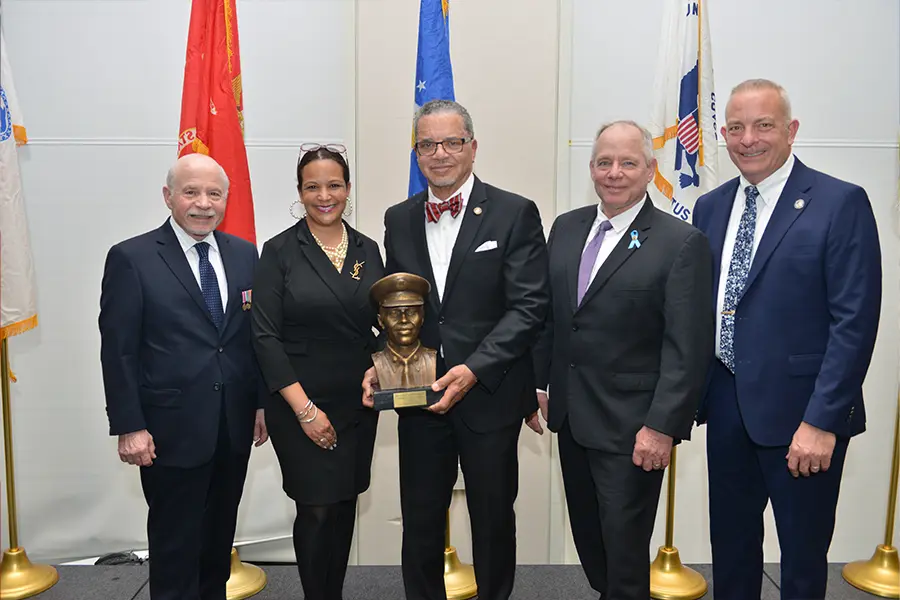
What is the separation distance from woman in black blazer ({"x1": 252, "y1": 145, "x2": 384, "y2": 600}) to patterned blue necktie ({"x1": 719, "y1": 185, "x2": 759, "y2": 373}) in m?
1.24

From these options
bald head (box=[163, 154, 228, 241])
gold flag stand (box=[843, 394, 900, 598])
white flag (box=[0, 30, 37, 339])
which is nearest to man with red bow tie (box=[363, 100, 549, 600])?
bald head (box=[163, 154, 228, 241])

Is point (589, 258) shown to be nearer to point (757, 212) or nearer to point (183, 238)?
point (757, 212)

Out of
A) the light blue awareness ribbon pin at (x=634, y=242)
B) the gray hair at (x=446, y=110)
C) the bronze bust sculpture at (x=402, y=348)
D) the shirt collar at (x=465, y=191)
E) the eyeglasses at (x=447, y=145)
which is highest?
the gray hair at (x=446, y=110)

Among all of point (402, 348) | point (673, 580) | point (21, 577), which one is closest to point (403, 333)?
point (402, 348)

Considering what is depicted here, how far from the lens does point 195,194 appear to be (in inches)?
104

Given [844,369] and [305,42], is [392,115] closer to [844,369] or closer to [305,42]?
[305,42]

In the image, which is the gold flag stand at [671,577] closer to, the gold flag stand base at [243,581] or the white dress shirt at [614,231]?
the white dress shirt at [614,231]

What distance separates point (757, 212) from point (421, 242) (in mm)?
1177

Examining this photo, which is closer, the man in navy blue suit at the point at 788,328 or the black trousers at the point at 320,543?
the man in navy blue suit at the point at 788,328

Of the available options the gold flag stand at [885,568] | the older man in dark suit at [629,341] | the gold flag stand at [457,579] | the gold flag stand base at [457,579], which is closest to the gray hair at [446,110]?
the older man in dark suit at [629,341]

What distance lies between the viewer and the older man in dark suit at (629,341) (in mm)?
2383

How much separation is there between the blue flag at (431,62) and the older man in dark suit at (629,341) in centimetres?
131

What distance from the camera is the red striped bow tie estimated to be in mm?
2625

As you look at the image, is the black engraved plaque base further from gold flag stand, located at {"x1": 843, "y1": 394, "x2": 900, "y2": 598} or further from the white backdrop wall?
gold flag stand, located at {"x1": 843, "y1": 394, "x2": 900, "y2": 598}
